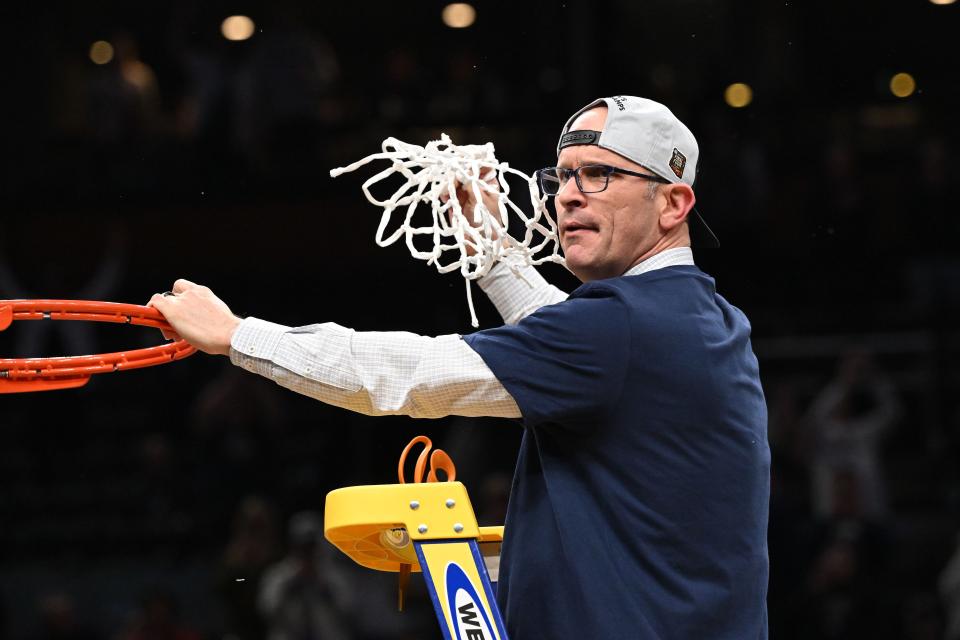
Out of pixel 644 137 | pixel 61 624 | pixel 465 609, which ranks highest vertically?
pixel 644 137

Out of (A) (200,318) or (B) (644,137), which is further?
(B) (644,137)

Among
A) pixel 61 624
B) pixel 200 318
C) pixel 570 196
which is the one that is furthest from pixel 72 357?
pixel 61 624

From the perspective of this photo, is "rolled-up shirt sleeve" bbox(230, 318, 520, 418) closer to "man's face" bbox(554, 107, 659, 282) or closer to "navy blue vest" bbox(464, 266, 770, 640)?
"navy blue vest" bbox(464, 266, 770, 640)

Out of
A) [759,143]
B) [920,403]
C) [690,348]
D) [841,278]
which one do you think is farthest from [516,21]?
[690,348]

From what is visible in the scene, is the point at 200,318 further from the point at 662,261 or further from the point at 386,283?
the point at 386,283

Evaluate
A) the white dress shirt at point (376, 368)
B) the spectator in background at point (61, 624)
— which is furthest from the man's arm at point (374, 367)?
the spectator in background at point (61, 624)

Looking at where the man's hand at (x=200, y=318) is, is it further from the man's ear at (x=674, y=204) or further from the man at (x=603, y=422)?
the man's ear at (x=674, y=204)

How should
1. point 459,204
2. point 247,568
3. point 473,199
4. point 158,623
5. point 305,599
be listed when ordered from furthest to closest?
point 247,568 < point 158,623 < point 305,599 < point 473,199 < point 459,204

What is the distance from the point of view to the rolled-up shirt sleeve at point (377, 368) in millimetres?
2189

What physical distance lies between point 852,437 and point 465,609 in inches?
202

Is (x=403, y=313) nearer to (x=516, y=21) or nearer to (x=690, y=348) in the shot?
(x=516, y=21)

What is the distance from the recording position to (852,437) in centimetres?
705

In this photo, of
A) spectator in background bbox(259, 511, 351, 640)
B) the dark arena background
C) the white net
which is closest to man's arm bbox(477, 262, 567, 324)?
the white net

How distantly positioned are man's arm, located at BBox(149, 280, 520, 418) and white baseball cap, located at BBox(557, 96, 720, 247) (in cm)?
45
